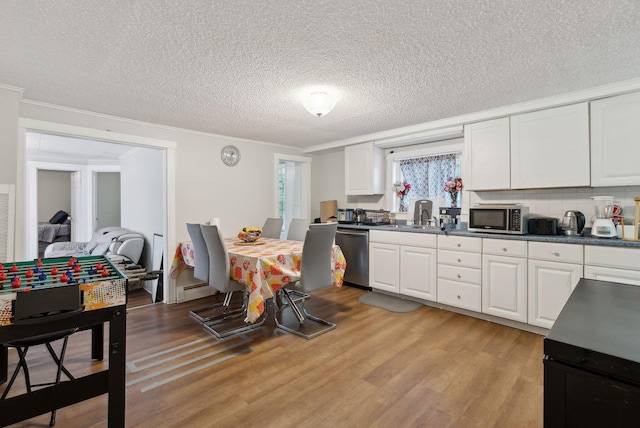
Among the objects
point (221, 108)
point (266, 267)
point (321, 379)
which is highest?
point (221, 108)

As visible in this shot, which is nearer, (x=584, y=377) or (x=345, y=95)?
(x=584, y=377)

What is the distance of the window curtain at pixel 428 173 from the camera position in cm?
402

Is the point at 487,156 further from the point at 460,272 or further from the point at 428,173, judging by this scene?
the point at 460,272

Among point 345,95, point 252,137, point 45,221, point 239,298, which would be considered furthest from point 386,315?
point 45,221

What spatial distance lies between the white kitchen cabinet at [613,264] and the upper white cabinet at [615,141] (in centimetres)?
60

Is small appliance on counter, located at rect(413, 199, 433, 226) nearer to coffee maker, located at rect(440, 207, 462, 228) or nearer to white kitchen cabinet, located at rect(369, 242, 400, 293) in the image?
coffee maker, located at rect(440, 207, 462, 228)

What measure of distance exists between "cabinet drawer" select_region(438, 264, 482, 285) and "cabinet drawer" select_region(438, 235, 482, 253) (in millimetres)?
206

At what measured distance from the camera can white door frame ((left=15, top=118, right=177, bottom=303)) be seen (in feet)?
8.66

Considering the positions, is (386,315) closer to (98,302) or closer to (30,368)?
(98,302)

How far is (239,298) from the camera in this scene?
3957 mm

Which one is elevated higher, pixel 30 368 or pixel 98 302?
pixel 98 302

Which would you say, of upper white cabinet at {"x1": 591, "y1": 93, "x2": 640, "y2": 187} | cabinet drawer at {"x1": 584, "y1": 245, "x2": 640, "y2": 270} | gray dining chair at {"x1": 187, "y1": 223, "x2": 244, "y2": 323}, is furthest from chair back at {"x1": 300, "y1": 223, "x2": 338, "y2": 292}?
upper white cabinet at {"x1": 591, "y1": 93, "x2": 640, "y2": 187}

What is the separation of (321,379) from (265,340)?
2.52ft

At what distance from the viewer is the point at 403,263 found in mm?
3721
